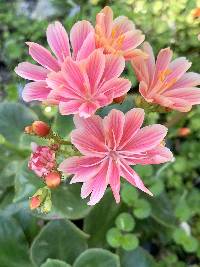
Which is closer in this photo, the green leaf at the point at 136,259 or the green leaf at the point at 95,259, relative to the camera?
the green leaf at the point at 95,259

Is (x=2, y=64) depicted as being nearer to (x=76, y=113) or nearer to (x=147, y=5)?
(x=147, y=5)

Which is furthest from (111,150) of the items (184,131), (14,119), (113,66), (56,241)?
(184,131)

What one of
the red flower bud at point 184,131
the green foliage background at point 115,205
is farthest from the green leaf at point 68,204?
the red flower bud at point 184,131

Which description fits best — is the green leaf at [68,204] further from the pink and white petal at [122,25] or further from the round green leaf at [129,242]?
the pink and white petal at [122,25]

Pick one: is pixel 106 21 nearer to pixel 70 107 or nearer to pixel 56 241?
pixel 70 107

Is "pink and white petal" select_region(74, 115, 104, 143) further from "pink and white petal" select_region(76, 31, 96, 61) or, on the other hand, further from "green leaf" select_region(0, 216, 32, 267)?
"green leaf" select_region(0, 216, 32, 267)

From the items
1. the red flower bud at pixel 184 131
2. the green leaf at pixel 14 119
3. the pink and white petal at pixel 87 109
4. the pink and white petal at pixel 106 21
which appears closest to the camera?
the pink and white petal at pixel 87 109
